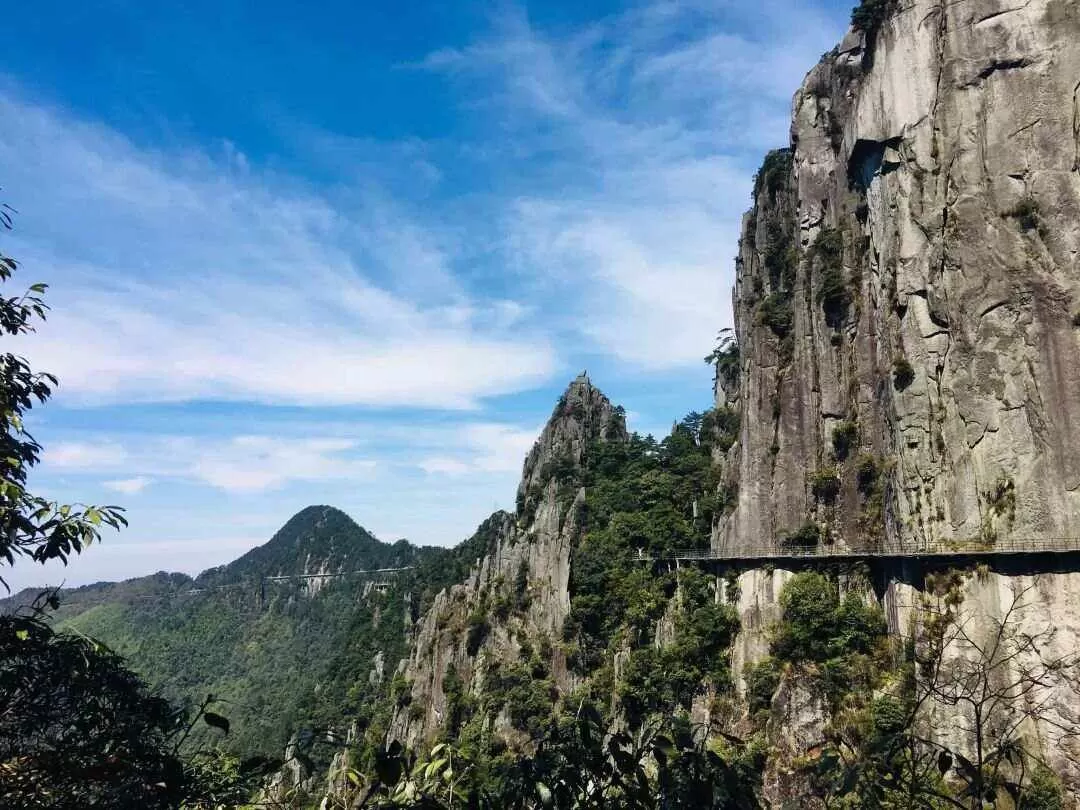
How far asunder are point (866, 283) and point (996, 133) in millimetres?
9766

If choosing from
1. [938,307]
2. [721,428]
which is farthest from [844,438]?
[721,428]

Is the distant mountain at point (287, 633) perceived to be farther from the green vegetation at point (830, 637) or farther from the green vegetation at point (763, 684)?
the green vegetation at point (830, 637)

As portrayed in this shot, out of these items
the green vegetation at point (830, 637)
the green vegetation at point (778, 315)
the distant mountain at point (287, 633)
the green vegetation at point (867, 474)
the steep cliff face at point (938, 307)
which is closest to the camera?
the steep cliff face at point (938, 307)

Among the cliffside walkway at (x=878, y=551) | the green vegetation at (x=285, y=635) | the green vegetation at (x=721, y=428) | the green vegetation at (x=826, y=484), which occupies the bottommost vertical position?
the green vegetation at (x=285, y=635)

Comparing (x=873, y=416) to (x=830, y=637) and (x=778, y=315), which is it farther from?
(x=830, y=637)

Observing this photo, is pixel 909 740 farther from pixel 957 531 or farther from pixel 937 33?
pixel 937 33

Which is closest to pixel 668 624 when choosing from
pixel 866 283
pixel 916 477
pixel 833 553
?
pixel 833 553

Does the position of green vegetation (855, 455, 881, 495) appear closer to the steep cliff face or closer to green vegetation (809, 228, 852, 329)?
the steep cliff face

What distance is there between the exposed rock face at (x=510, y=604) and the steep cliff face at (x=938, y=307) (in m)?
16.0

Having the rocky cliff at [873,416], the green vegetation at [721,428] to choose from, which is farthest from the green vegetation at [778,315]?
the green vegetation at [721,428]

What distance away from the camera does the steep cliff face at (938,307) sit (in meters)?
29.4

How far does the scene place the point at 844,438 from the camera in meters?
39.2

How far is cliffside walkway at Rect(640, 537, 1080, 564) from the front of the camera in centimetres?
2708

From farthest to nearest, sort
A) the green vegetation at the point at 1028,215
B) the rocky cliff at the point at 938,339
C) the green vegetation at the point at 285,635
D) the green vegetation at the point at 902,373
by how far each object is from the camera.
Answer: the green vegetation at the point at 285,635
the green vegetation at the point at 902,373
the green vegetation at the point at 1028,215
the rocky cliff at the point at 938,339
